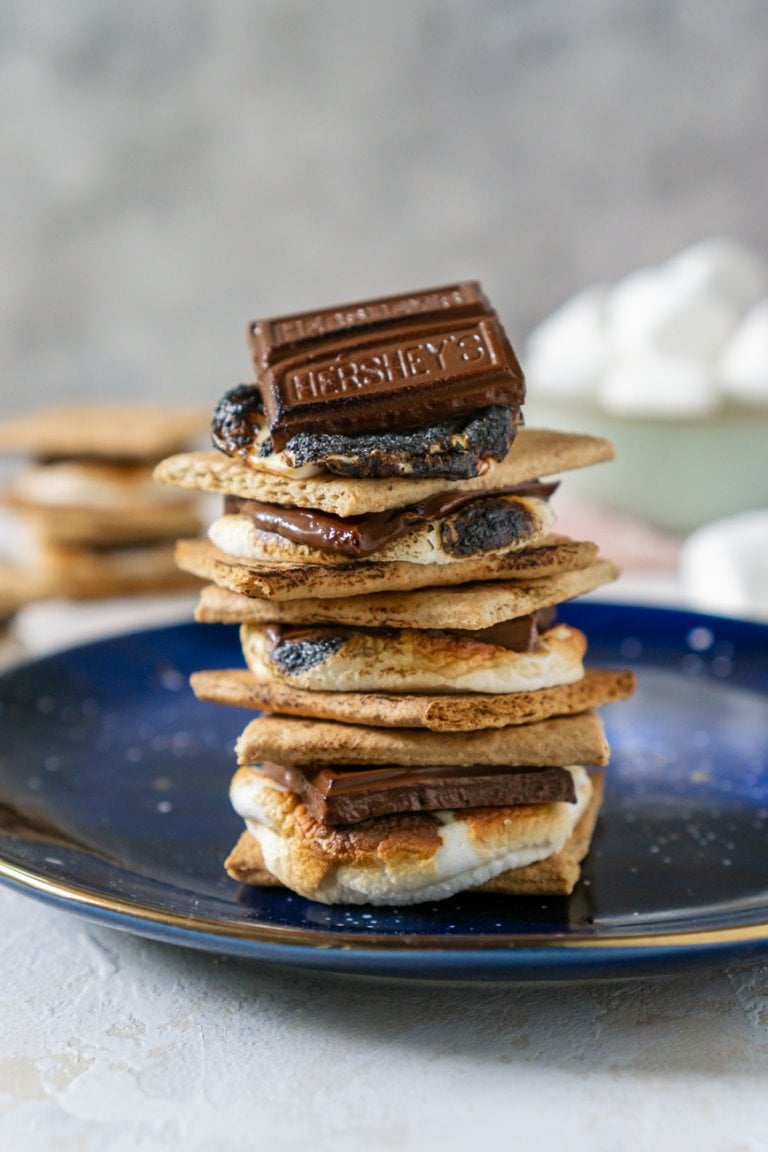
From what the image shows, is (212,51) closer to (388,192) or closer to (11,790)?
(388,192)

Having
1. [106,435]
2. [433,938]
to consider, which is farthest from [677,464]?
[433,938]

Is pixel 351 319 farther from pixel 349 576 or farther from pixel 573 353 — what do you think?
pixel 573 353

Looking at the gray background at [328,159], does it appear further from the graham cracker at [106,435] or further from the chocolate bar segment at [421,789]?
the chocolate bar segment at [421,789]

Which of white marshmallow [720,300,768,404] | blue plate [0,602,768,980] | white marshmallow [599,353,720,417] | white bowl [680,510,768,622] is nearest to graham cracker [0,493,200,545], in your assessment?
blue plate [0,602,768,980]

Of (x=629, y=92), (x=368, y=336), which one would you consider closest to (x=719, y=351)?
(x=629, y=92)

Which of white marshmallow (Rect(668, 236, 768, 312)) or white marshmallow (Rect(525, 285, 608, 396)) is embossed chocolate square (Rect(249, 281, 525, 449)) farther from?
white marshmallow (Rect(668, 236, 768, 312))

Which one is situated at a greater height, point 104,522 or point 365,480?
point 365,480
